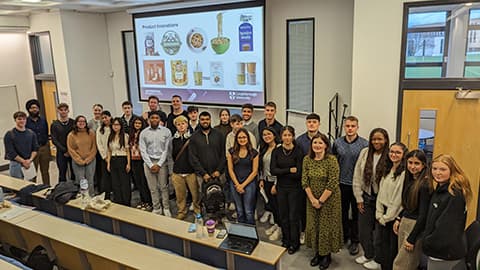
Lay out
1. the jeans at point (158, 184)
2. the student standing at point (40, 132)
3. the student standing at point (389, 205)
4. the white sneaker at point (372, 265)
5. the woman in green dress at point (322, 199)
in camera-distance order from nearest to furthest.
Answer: the student standing at point (389, 205), the woman in green dress at point (322, 199), the white sneaker at point (372, 265), the jeans at point (158, 184), the student standing at point (40, 132)

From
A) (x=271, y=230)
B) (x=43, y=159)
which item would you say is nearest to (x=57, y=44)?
(x=43, y=159)

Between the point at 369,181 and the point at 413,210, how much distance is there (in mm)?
540

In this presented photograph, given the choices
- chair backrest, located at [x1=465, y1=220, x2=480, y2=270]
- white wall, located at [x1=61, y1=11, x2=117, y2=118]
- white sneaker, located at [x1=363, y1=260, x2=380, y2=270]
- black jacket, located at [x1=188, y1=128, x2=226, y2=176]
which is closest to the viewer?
chair backrest, located at [x1=465, y1=220, x2=480, y2=270]

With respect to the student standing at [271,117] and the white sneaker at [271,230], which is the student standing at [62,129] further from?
the white sneaker at [271,230]

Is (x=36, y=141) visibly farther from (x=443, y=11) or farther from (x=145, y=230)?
(x=443, y=11)

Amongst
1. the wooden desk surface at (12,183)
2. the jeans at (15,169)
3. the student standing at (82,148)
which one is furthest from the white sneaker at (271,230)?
the jeans at (15,169)

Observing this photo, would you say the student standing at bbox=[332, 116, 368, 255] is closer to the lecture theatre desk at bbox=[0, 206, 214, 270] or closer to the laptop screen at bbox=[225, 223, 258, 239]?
the laptop screen at bbox=[225, 223, 258, 239]

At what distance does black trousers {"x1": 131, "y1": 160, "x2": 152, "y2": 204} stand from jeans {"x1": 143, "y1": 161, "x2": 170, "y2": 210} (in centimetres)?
26

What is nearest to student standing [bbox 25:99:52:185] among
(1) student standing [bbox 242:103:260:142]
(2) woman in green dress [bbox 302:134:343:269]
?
(1) student standing [bbox 242:103:260:142]

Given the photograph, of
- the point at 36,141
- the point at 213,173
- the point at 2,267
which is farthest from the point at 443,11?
the point at 36,141

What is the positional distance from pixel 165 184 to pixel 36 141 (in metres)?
2.23

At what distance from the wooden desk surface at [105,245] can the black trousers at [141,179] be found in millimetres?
1475

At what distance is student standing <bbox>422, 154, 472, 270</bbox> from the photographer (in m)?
2.71

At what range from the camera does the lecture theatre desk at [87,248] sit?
3.00m
